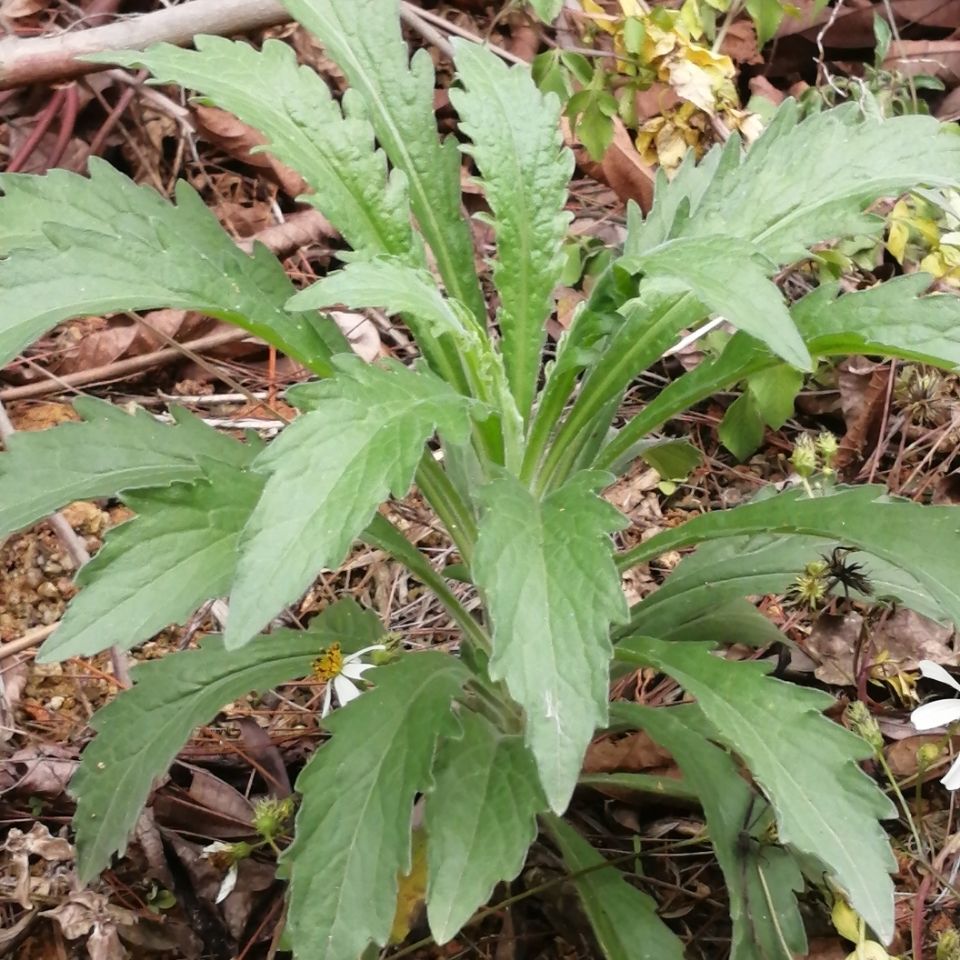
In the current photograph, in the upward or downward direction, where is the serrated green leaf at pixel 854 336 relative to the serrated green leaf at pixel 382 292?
downward

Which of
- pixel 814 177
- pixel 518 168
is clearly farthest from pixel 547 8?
pixel 814 177

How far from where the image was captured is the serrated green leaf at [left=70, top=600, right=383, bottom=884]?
4.17ft

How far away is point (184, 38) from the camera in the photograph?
7.35ft

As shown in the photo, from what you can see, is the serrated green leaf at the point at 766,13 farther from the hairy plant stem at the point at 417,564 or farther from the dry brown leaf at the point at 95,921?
the dry brown leaf at the point at 95,921

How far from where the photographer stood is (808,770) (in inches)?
42.3

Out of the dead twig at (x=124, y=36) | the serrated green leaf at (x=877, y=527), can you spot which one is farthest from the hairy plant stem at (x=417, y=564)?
the dead twig at (x=124, y=36)

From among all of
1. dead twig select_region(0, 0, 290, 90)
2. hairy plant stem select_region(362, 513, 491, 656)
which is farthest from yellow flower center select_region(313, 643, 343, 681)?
dead twig select_region(0, 0, 290, 90)

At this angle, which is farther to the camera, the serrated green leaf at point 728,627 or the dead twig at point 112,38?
the dead twig at point 112,38

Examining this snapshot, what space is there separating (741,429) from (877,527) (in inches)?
32.4

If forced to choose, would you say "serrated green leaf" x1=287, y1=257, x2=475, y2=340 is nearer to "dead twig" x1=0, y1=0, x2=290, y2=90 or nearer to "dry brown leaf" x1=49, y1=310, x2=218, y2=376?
"dry brown leaf" x1=49, y1=310, x2=218, y2=376

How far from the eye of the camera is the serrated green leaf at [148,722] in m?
1.27

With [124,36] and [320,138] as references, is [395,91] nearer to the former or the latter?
[320,138]

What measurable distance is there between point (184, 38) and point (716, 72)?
4.05ft

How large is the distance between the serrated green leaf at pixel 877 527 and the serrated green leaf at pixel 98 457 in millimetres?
654
